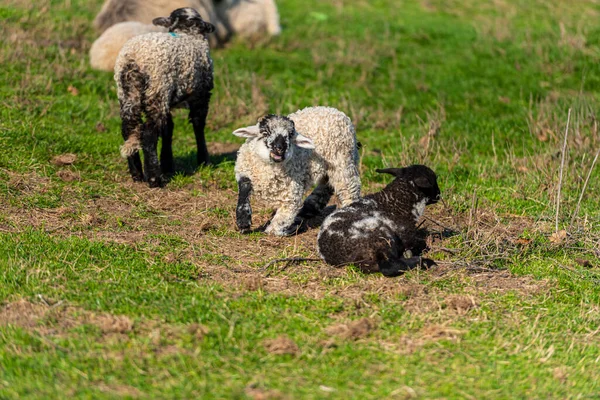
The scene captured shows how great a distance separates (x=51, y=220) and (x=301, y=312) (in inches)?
122

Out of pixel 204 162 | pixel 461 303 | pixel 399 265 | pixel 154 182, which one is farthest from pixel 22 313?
pixel 204 162

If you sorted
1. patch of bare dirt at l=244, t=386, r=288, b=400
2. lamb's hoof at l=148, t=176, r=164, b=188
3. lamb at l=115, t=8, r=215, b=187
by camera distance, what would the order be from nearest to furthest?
patch of bare dirt at l=244, t=386, r=288, b=400, lamb at l=115, t=8, r=215, b=187, lamb's hoof at l=148, t=176, r=164, b=188

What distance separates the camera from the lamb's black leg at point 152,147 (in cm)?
897

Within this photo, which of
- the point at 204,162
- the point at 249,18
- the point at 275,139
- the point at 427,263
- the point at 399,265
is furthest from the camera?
the point at 249,18

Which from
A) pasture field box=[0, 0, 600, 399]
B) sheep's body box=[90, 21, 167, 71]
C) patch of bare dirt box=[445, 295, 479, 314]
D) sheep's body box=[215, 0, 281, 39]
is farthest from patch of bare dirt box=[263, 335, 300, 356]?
sheep's body box=[215, 0, 281, 39]

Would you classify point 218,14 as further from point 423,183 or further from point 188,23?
point 423,183

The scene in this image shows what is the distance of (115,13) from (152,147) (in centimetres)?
619

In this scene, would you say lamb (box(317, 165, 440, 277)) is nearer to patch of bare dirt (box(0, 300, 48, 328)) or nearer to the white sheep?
patch of bare dirt (box(0, 300, 48, 328))

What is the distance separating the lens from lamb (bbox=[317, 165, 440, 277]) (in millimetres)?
6812

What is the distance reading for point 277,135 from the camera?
24.3 feet

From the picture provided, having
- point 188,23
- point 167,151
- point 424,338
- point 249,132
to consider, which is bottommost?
point 167,151

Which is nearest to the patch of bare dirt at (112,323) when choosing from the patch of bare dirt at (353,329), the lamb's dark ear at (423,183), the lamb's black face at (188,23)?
the patch of bare dirt at (353,329)

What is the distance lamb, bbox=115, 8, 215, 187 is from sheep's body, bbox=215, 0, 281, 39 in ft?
24.0

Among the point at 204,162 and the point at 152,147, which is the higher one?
the point at 152,147
